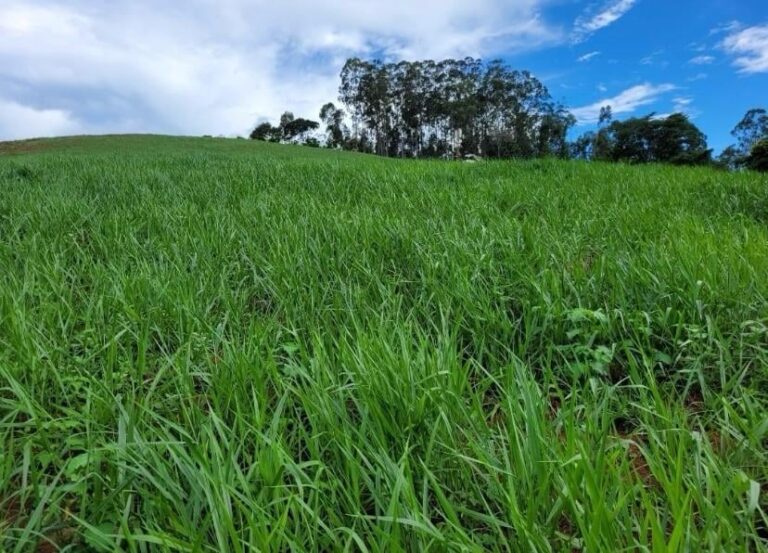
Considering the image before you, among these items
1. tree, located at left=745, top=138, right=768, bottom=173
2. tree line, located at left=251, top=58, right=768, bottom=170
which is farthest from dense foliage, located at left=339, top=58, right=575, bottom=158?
tree, located at left=745, top=138, right=768, bottom=173

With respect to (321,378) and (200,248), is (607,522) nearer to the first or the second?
(321,378)

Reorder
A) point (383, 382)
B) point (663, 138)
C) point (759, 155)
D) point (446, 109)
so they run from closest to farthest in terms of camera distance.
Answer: point (383, 382)
point (759, 155)
point (663, 138)
point (446, 109)

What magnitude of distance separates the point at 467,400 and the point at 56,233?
361 centimetres

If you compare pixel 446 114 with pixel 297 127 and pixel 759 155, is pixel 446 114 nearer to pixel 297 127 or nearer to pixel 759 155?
pixel 297 127

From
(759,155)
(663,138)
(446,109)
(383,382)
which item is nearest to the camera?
(383,382)

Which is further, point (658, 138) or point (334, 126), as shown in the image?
point (334, 126)

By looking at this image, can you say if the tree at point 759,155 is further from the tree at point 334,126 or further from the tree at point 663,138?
the tree at point 334,126

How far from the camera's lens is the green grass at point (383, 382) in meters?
1.08

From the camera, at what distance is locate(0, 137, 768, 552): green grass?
108 cm

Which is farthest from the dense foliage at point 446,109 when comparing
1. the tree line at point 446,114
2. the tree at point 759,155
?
the tree at point 759,155

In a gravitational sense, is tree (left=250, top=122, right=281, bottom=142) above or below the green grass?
above

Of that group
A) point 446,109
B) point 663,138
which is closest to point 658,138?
point 663,138

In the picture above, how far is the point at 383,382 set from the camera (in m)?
1.48

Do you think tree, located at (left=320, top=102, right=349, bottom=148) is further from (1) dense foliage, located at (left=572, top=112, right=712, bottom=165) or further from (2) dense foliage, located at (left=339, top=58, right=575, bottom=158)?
(1) dense foliage, located at (left=572, top=112, right=712, bottom=165)
